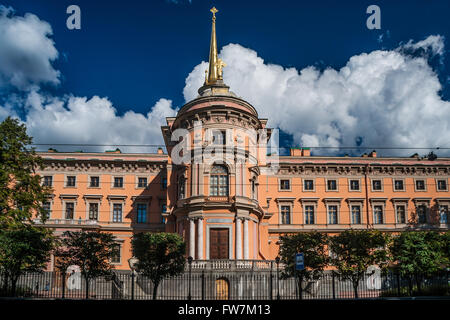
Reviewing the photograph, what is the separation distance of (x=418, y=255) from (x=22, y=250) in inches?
1101

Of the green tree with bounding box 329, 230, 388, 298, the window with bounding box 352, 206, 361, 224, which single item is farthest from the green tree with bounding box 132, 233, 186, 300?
the window with bounding box 352, 206, 361, 224

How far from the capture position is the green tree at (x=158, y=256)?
29.6 metres

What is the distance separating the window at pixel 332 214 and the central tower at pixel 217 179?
12326mm

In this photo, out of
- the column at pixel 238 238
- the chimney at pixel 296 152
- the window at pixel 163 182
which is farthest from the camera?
the chimney at pixel 296 152

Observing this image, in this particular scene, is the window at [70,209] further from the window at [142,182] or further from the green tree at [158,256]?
the green tree at [158,256]

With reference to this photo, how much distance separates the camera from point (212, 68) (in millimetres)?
51250

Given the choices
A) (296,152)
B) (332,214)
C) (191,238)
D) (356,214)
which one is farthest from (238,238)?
(296,152)

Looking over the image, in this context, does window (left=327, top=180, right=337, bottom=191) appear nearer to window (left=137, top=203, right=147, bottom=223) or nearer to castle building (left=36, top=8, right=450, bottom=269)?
castle building (left=36, top=8, right=450, bottom=269)

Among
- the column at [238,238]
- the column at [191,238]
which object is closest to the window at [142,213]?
the column at [191,238]

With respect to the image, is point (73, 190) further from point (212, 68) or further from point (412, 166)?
point (412, 166)

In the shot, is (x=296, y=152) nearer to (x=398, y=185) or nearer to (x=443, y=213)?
(x=398, y=185)

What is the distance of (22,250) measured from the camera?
2897cm
